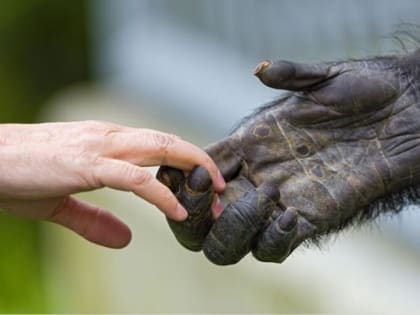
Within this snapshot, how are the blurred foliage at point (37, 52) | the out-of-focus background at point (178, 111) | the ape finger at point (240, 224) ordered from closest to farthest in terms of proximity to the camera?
the ape finger at point (240, 224)
the out-of-focus background at point (178, 111)
the blurred foliage at point (37, 52)

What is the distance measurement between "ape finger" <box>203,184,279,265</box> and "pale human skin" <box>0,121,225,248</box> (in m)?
0.07

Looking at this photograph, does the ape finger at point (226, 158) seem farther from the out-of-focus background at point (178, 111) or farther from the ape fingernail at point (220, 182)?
the out-of-focus background at point (178, 111)

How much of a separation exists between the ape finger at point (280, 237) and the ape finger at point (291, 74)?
256 millimetres

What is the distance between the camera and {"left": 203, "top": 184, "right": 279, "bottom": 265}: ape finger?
83.8 inches

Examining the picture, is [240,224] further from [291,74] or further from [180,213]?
[291,74]

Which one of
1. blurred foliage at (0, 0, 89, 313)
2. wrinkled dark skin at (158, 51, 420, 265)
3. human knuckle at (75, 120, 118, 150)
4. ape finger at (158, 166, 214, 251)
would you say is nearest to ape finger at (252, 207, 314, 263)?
wrinkled dark skin at (158, 51, 420, 265)

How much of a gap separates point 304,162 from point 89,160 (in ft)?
1.59

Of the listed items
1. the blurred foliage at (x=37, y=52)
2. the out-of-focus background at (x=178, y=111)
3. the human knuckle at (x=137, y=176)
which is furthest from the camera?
the blurred foliage at (x=37, y=52)

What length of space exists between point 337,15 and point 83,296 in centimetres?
251

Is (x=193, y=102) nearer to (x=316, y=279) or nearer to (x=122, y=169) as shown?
(x=316, y=279)

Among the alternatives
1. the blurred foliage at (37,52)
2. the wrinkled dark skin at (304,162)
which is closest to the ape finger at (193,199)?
the wrinkled dark skin at (304,162)

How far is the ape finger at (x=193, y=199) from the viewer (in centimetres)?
209

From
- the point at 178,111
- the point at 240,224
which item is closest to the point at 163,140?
the point at 240,224

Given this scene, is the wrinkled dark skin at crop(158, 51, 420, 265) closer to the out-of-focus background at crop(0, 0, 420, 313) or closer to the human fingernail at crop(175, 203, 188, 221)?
the human fingernail at crop(175, 203, 188, 221)
